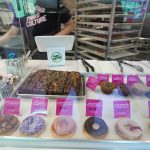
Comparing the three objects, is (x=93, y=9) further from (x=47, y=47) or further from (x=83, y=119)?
(x=83, y=119)

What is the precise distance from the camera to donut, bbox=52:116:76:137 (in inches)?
20.2

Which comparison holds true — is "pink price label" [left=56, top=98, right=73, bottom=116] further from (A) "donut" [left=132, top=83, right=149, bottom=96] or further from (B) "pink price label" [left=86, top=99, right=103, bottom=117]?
(A) "donut" [left=132, top=83, right=149, bottom=96]

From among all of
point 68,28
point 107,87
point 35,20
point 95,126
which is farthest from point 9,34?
point 95,126

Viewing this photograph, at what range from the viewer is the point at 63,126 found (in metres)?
0.53

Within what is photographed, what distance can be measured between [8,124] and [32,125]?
0.28 feet

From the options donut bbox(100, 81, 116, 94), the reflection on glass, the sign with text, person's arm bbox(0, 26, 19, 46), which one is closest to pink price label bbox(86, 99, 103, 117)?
donut bbox(100, 81, 116, 94)

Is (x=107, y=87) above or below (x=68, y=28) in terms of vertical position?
below

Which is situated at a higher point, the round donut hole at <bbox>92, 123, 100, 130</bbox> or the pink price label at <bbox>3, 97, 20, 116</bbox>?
the pink price label at <bbox>3, 97, 20, 116</bbox>

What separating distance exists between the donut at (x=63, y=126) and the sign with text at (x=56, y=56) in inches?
19.8

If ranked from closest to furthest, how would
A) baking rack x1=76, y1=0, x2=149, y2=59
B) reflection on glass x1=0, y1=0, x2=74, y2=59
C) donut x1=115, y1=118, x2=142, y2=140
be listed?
1. donut x1=115, y1=118, x2=142, y2=140
2. reflection on glass x1=0, y1=0, x2=74, y2=59
3. baking rack x1=76, y1=0, x2=149, y2=59

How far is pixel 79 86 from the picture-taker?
704 millimetres

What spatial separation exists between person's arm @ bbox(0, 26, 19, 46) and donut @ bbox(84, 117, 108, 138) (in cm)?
99

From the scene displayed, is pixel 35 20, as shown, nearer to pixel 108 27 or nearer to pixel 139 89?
pixel 108 27

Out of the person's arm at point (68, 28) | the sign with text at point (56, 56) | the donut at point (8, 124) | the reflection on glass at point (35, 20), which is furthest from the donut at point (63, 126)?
the person's arm at point (68, 28)
